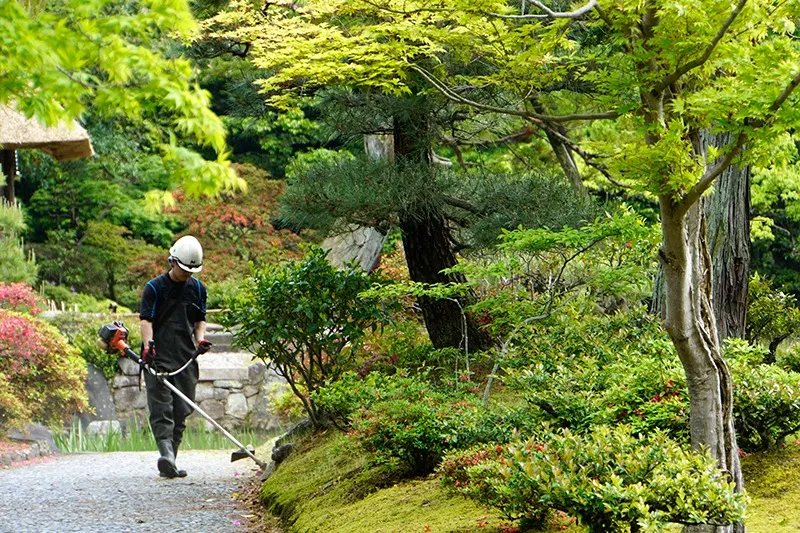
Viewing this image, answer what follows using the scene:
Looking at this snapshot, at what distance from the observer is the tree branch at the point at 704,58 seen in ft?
10.4

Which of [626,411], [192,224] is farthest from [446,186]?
[192,224]

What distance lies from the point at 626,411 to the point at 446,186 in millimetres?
3438

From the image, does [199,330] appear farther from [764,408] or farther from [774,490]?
[774,490]

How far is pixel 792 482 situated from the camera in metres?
4.32

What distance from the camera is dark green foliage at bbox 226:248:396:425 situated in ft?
21.9

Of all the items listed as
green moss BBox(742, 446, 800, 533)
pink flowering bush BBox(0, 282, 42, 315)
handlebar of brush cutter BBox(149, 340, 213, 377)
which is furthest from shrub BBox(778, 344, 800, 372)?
pink flowering bush BBox(0, 282, 42, 315)

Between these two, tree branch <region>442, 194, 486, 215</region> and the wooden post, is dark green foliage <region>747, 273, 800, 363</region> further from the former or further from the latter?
the wooden post

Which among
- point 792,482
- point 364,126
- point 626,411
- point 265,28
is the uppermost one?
point 265,28

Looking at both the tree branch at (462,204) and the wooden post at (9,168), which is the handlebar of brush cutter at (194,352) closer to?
the tree branch at (462,204)

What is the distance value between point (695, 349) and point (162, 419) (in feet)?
16.0

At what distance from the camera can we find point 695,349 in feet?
11.6

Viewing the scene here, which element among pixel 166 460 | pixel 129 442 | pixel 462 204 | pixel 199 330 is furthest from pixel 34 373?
pixel 462 204

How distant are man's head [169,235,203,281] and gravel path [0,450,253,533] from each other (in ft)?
5.16

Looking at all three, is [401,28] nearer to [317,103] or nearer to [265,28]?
[265,28]
